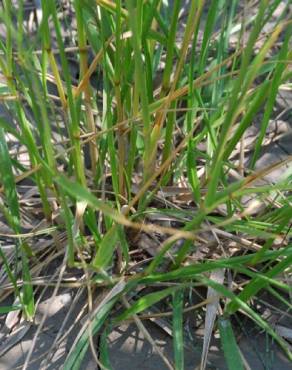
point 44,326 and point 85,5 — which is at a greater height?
point 85,5

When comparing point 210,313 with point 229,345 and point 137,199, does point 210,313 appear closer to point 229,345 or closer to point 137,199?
point 229,345

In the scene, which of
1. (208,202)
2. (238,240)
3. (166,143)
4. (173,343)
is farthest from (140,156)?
(208,202)

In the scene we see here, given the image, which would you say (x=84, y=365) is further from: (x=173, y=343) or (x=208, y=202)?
(x=208, y=202)

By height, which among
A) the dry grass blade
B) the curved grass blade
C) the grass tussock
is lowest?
the curved grass blade

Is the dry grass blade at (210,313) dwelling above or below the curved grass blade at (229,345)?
above

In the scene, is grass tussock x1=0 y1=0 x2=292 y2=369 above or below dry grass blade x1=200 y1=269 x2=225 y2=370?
above

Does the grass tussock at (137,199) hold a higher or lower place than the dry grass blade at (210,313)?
higher

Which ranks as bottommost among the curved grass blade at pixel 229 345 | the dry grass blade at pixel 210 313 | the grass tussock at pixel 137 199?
the curved grass blade at pixel 229 345

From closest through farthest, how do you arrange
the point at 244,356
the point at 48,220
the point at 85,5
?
the point at 85,5, the point at 244,356, the point at 48,220

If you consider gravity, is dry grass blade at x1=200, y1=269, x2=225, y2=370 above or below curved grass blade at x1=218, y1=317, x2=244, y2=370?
above

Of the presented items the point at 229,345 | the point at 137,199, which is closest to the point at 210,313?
the point at 229,345

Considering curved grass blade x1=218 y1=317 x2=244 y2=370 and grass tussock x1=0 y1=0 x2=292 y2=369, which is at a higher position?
grass tussock x1=0 y1=0 x2=292 y2=369
